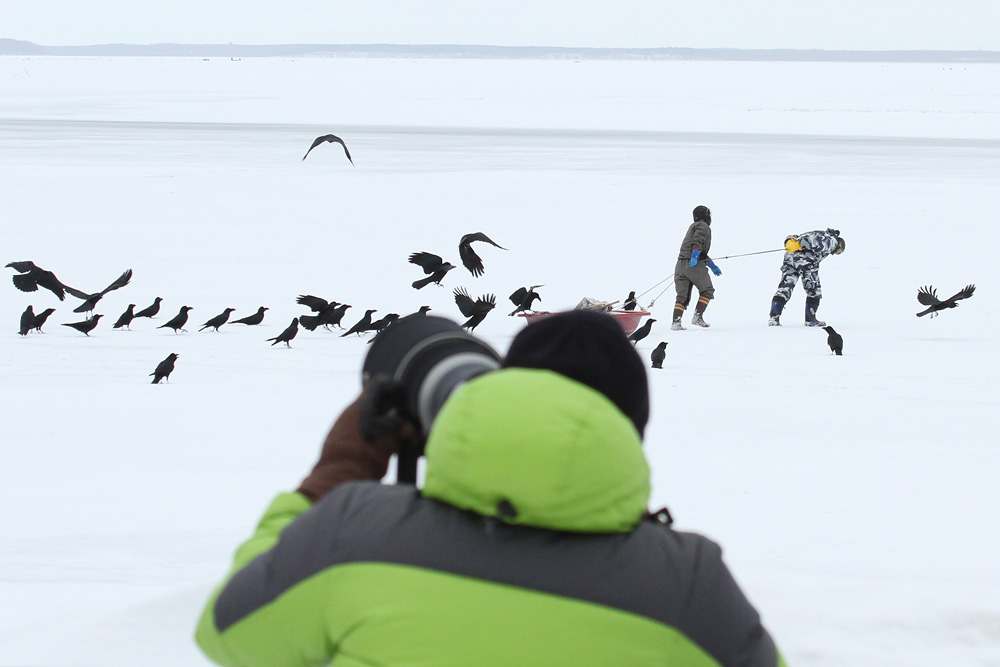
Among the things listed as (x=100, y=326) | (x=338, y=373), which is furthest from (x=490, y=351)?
(x=100, y=326)

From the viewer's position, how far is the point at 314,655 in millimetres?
1282

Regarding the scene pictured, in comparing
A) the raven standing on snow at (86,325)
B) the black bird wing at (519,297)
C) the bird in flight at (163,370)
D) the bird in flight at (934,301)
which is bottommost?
the bird in flight at (163,370)

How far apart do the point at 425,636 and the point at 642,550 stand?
0.83ft

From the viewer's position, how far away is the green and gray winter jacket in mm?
1190

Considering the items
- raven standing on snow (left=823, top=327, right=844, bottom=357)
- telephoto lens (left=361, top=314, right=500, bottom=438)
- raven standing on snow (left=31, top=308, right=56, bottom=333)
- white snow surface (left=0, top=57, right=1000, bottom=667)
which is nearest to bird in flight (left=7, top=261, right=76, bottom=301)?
white snow surface (left=0, top=57, right=1000, bottom=667)

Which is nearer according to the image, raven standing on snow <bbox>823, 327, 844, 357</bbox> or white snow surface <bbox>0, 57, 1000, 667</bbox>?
white snow surface <bbox>0, 57, 1000, 667</bbox>

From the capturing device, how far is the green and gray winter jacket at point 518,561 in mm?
1190

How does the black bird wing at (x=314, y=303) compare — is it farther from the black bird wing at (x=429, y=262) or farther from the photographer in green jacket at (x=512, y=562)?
the photographer in green jacket at (x=512, y=562)

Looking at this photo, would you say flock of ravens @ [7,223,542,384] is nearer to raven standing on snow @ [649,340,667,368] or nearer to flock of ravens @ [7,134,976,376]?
flock of ravens @ [7,134,976,376]

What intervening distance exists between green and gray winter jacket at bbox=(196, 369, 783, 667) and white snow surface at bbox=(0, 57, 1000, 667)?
1700 millimetres

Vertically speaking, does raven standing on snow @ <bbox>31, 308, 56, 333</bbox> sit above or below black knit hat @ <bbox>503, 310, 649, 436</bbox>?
below

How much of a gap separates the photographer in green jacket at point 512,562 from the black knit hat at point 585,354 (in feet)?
0.26

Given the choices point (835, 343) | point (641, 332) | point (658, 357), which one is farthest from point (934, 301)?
point (658, 357)

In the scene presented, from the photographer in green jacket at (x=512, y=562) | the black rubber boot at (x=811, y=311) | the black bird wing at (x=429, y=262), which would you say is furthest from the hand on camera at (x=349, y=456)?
the black rubber boot at (x=811, y=311)
